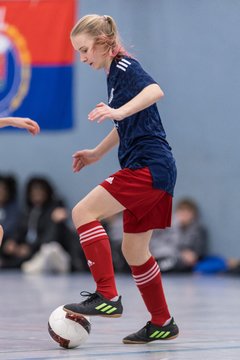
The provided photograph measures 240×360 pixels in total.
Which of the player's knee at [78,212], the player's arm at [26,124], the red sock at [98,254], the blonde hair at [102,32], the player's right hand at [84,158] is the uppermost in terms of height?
→ the blonde hair at [102,32]

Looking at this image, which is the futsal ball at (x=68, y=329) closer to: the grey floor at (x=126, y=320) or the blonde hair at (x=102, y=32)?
the grey floor at (x=126, y=320)

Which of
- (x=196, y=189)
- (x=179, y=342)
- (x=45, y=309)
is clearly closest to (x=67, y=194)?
(x=196, y=189)

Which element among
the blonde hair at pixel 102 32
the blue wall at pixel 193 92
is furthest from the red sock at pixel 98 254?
the blue wall at pixel 193 92

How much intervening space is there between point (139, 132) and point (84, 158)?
55 centimetres

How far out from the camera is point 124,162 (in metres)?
5.86

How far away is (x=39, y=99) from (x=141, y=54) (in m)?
1.64

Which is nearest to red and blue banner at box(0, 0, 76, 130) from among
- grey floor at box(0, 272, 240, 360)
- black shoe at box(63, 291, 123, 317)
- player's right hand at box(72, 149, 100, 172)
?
grey floor at box(0, 272, 240, 360)

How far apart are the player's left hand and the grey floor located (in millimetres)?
1245

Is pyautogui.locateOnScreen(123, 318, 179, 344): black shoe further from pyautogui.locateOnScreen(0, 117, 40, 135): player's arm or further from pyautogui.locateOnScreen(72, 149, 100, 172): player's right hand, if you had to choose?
pyautogui.locateOnScreen(0, 117, 40, 135): player's arm

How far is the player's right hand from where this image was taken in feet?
20.2

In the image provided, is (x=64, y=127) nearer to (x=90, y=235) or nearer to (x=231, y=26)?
(x=231, y=26)

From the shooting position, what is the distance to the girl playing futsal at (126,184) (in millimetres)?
5637

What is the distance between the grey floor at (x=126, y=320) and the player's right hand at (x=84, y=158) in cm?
107

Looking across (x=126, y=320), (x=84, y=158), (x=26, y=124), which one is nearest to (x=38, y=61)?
(x=126, y=320)
